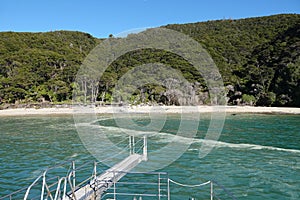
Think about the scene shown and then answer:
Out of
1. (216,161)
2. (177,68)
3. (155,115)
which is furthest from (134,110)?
(216,161)

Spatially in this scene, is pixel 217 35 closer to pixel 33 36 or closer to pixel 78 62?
pixel 78 62

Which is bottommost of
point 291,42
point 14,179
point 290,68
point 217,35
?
point 14,179

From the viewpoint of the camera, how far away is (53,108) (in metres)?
43.9

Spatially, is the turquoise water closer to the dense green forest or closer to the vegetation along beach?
the vegetation along beach

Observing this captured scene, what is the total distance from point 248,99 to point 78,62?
3463 cm

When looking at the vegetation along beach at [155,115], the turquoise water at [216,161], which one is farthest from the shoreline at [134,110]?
the turquoise water at [216,161]

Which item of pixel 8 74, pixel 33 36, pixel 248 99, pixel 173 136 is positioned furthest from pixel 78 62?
pixel 173 136

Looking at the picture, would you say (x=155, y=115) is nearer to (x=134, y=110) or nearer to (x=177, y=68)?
(x=134, y=110)

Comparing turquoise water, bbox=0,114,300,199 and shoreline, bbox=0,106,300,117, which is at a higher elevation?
shoreline, bbox=0,106,300,117

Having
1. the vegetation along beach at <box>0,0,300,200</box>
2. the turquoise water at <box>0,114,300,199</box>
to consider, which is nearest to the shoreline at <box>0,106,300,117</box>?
the vegetation along beach at <box>0,0,300,200</box>

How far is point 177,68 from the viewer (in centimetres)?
5822

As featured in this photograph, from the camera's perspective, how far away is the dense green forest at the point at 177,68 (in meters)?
45.2

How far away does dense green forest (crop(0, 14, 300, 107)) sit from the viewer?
45.2 metres

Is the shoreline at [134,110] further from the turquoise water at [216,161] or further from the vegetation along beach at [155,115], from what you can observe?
the turquoise water at [216,161]
